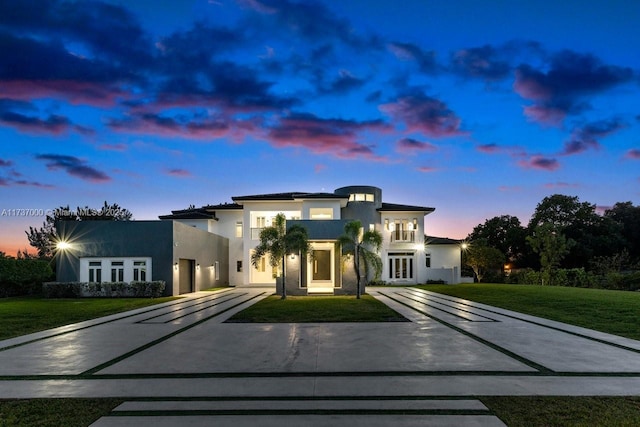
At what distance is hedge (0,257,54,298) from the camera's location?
22.1 metres

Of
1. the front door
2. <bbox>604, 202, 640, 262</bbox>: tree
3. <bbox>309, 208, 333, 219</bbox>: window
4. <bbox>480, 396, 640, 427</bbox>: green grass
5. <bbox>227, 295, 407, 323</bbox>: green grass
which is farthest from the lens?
<bbox>604, 202, 640, 262</bbox>: tree

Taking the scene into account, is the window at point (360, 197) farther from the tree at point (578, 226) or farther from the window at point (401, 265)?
the tree at point (578, 226)

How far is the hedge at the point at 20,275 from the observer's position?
72.5 ft

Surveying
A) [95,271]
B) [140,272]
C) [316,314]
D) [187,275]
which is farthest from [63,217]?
[316,314]

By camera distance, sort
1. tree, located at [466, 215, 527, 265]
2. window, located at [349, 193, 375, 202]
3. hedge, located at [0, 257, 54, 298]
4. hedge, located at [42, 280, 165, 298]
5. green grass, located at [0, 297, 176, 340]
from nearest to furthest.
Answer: green grass, located at [0, 297, 176, 340] < hedge, located at [42, 280, 165, 298] < hedge, located at [0, 257, 54, 298] < window, located at [349, 193, 375, 202] < tree, located at [466, 215, 527, 265]

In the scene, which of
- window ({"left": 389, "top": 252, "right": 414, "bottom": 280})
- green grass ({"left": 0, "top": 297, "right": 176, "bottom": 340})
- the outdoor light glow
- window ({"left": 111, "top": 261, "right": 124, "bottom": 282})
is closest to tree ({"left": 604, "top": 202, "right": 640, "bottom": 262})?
window ({"left": 389, "top": 252, "right": 414, "bottom": 280})

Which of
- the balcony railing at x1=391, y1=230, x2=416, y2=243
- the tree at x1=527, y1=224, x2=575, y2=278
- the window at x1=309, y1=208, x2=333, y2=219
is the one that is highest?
the window at x1=309, y1=208, x2=333, y2=219

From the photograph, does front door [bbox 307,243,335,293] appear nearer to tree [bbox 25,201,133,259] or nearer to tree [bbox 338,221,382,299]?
tree [bbox 338,221,382,299]

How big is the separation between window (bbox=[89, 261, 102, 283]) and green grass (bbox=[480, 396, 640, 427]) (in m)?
22.9

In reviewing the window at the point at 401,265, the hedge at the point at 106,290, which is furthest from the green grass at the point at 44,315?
the window at the point at 401,265

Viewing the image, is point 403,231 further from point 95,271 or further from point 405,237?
point 95,271

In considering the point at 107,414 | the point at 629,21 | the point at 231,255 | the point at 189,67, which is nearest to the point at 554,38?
the point at 629,21

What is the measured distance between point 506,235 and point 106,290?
134 feet

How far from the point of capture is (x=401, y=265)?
33.1 metres
